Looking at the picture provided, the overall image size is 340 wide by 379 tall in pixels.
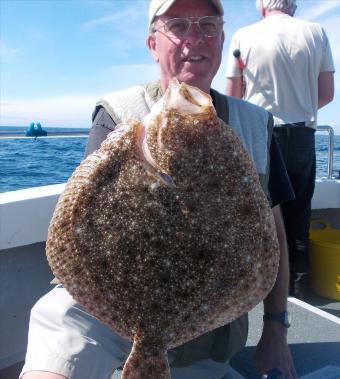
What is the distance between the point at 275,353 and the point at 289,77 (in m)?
2.30

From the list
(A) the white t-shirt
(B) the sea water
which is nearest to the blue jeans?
(A) the white t-shirt

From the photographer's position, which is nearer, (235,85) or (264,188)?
(264,188)

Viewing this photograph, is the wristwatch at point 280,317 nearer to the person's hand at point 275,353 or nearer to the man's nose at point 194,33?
the person's hand at point 275,353

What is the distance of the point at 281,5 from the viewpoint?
3820mm

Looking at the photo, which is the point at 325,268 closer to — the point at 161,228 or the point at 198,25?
the point at 198,25

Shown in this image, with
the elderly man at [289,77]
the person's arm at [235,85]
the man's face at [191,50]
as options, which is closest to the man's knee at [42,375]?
the man's face at [191,50]

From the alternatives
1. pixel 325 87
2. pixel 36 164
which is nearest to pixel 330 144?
pixel 325 87

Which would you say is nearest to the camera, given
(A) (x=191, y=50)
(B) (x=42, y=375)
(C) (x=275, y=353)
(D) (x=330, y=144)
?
(B) (x=42, y=375)

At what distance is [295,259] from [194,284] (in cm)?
279

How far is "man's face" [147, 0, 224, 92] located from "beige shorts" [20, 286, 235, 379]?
106 centimetres

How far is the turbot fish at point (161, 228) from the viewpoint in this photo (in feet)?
4.66

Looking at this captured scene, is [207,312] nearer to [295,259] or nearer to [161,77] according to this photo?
[161,77]

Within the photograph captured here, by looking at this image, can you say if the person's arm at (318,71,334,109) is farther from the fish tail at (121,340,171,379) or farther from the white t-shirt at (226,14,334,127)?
the fish tail at (121,340,171,379)

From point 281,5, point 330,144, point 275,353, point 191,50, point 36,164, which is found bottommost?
point 36,164
